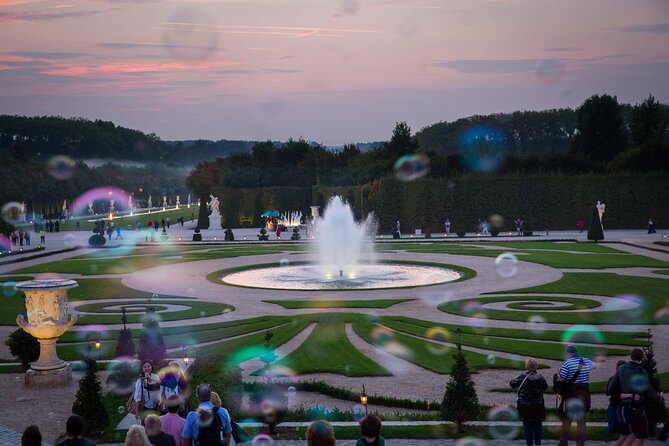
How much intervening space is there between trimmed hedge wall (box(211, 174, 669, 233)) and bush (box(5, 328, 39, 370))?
53240 millimetres

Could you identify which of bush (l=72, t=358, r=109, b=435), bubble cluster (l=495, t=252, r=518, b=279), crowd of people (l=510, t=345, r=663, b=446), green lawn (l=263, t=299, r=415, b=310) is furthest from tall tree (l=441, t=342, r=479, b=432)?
bubble cluster (l=495, t=252, r=518, b=279)

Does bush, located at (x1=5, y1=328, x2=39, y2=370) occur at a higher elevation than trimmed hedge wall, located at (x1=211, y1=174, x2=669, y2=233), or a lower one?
lower

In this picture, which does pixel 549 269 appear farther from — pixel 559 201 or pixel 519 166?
pixel 519 166

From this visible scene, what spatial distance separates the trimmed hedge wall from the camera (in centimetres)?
7406

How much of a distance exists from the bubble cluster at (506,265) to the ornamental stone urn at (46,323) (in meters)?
24.9

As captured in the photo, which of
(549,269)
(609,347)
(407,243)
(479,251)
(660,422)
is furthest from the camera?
(407,243)

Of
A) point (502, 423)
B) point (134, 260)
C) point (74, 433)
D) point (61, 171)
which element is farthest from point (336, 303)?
point (61, 171)

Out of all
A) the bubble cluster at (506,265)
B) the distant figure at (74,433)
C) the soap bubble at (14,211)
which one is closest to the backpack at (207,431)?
the distant figure at (74,433)

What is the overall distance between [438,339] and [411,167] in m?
63.8

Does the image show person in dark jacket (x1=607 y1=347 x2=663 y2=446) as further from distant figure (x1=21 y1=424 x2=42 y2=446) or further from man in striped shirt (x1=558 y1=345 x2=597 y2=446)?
distant figure (x1=21 y1=424 x2=42 y2=446)

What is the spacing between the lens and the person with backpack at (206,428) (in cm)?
1149

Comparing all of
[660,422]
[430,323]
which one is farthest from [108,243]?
[660,422]

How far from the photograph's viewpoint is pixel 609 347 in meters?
24.5

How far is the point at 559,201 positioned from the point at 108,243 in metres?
41.3
